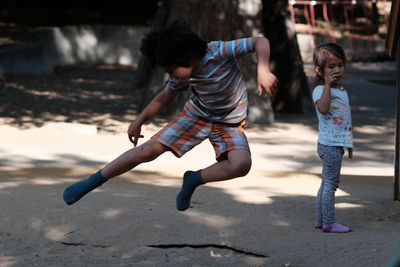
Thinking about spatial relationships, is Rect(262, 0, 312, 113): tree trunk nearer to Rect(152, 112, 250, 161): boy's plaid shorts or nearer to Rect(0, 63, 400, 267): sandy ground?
Rect(0, 63, 400, 267): sandy ground

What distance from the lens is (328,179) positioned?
4.51 meters

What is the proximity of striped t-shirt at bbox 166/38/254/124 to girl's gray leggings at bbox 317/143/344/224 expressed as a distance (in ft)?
2.10

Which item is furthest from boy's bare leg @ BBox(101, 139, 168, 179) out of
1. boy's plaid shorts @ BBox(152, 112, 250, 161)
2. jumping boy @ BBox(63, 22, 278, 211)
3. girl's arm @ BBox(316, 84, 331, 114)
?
girl's arm @ BBox(316, 84, 331, 114)

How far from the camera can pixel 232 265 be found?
13.0 feet

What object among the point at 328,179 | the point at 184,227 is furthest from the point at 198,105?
the point at 328,179

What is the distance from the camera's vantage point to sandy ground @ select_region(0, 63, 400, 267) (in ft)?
13.5

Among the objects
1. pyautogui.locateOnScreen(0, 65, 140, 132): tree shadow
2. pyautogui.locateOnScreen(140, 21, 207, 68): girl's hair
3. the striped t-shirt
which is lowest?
pyautogui.locateOnScreen(0, 65, 140, 132): tree shadow

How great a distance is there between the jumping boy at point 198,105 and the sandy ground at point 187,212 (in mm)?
393

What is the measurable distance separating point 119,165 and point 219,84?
31.1 inches

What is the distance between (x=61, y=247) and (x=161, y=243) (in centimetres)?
65

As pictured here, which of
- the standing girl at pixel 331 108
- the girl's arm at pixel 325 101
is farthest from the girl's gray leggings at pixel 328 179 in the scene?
the girl's arm at pixel 325 101

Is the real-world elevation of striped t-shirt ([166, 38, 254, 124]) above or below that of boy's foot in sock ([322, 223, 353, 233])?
above

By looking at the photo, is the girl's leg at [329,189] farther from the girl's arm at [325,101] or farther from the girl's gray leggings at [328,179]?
the girl's arm at [325,101]

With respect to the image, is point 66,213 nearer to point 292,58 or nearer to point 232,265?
point 232,265
